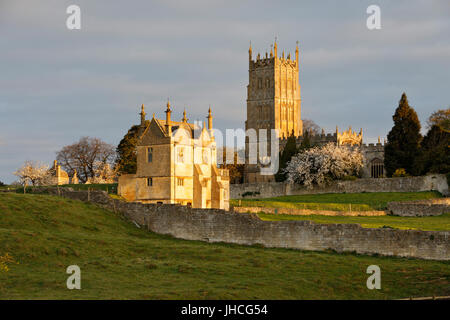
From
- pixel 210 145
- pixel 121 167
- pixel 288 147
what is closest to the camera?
pixel 210 145

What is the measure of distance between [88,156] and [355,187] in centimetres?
3218

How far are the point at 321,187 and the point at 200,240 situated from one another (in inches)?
1500

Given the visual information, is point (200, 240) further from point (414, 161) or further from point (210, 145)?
point (414, 161)

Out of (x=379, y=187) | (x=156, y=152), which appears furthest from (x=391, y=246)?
(x=379, y=187)

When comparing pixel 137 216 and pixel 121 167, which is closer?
pixel 137 216

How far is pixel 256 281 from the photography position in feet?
95.1

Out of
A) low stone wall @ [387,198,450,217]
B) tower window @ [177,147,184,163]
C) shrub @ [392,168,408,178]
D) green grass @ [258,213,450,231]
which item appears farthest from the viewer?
shrub @ [392,168,408,178]

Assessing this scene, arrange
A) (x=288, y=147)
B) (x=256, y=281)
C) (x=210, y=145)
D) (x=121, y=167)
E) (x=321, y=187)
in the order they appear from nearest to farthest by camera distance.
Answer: (x=256, y=281)
(x=210, y=145)
(x=121, y=167)
(x=321, y=187)
(x=288, y=147)

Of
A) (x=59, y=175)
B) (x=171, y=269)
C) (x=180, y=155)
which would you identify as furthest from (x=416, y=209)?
(x=59, y=175)

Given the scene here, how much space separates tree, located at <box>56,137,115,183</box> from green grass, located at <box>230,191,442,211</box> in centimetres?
2401

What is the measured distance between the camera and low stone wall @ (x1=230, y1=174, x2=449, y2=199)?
7100cm

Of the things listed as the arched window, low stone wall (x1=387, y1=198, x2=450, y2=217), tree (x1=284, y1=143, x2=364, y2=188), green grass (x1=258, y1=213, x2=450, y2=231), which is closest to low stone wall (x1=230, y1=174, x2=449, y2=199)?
tree (x1=284, y1=143, x2=364, y2=188)

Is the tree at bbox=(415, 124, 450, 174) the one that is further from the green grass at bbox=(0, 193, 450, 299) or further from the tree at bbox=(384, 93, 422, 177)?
the green grass at bbox=(0, 193, 450, 299)

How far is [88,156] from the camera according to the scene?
88250mm
